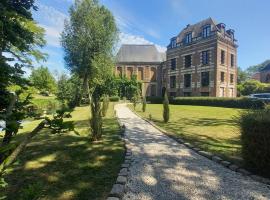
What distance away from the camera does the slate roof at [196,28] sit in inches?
1492

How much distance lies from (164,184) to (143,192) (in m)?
0.61

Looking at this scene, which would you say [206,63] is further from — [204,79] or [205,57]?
[204,79]

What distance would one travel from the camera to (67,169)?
5.69m

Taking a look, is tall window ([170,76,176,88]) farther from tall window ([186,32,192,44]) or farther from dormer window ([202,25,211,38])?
dormer window ([202,25,211,38])

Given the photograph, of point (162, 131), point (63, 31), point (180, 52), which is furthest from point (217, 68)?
point (162, 131)

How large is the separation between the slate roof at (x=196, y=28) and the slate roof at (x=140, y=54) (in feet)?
40.5

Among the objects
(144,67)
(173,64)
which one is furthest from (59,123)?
(144,67)

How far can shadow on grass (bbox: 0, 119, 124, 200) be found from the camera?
14.5ft

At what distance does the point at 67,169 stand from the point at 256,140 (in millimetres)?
4862

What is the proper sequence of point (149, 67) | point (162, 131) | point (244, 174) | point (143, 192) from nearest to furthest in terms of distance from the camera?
point (143, 192) < point (244, 174) < point (162, 131) < point (149, 67)

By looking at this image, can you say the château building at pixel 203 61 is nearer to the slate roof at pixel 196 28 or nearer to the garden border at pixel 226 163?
the slate roof at pixel 196 28

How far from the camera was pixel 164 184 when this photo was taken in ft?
16.0

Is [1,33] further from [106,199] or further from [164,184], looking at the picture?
[164,184]

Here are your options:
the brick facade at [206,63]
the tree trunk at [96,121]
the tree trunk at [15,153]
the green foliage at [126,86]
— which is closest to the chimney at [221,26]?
the brick facade at [206,63]
